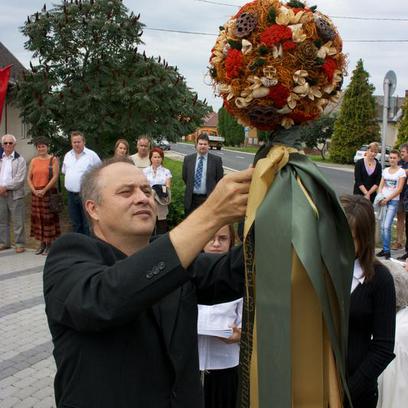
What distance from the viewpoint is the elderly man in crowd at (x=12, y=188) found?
9.38m

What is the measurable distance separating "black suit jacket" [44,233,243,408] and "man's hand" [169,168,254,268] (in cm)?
4

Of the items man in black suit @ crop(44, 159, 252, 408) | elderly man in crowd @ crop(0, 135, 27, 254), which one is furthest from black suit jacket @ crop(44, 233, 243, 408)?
elderly man in crowd @ crop(0, 135, 27, 254)

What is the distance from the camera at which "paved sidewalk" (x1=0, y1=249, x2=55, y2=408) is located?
4.47m

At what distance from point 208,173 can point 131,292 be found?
7446 millimetres

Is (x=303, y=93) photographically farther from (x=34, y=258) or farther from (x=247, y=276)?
(x=34, y=258)

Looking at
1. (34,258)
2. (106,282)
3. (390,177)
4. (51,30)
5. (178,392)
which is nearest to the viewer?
(106,282)

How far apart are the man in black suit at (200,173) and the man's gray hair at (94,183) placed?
6.73 m

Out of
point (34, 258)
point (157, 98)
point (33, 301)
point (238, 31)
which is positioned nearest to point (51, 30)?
point (157, 98)

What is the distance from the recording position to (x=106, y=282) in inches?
60.2

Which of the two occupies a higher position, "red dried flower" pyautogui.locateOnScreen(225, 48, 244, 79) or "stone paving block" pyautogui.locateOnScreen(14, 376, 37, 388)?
"red dried flower" pyautogui.locateOnScreen(225, 48, 244, 79)

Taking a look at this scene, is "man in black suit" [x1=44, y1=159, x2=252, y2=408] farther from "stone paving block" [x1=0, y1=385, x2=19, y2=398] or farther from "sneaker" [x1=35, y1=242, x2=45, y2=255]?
"sneaker" [x1=35, y1=242, x2=45, y2=255]

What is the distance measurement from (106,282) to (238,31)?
3.06 feet

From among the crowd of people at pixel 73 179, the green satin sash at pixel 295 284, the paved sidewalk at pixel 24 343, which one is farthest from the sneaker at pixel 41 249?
the green satin sash at pixel 295 284

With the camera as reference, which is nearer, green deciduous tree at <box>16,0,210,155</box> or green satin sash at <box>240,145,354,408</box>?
green satin sash at <box>240,145,354,408</box>
